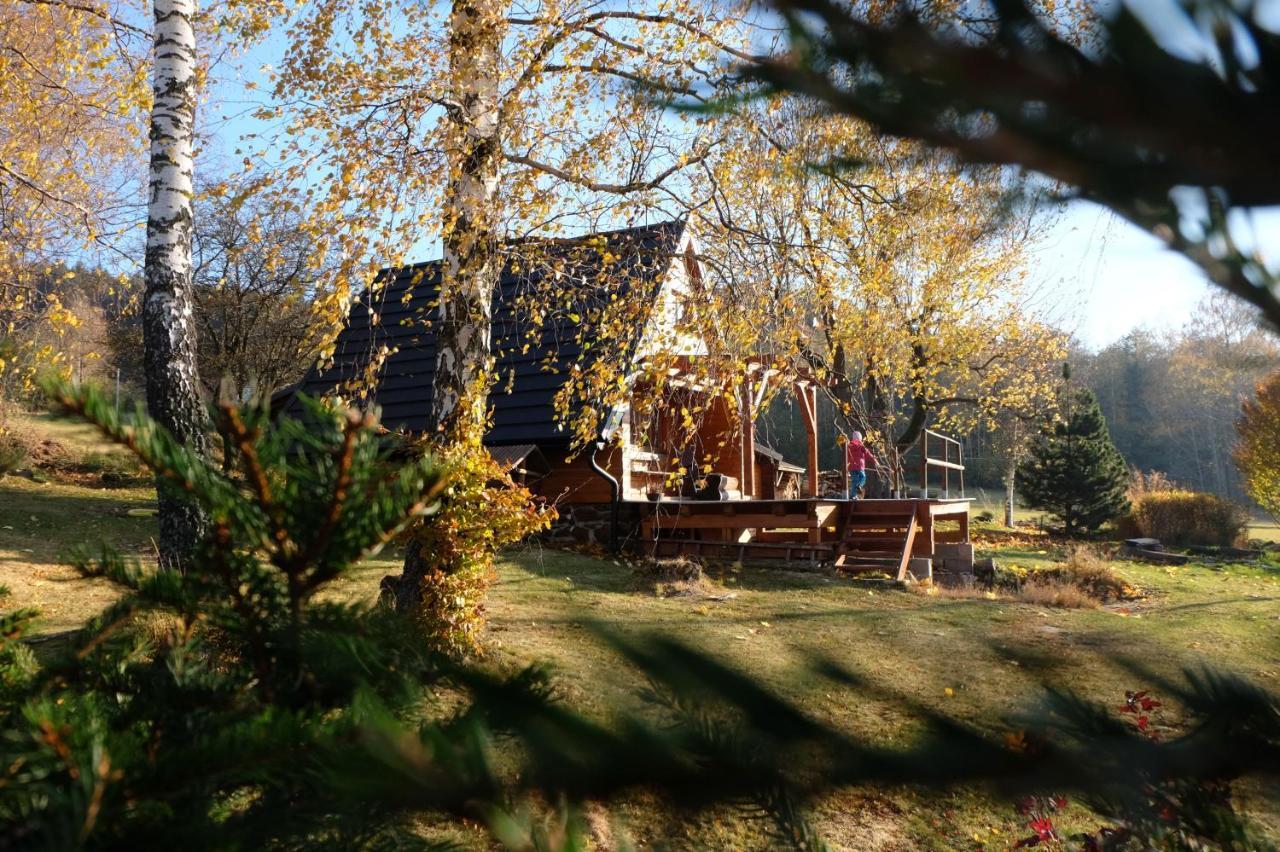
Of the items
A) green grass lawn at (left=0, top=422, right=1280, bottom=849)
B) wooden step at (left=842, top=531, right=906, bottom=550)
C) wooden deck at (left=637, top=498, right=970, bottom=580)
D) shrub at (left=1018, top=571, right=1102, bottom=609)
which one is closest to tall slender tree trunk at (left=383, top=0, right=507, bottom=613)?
green grass lawn at (left=0, top=422, right=1280, bottom=849)

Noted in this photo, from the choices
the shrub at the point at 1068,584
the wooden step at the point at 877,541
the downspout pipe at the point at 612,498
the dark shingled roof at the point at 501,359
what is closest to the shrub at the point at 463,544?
the dark shingled roof at the point at 501,359

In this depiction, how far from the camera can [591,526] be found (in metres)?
12.3

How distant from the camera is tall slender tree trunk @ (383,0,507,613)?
19.5ft

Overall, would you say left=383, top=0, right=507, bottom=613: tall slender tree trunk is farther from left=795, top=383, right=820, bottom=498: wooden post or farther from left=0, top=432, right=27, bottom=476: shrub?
left=0, top=432, right=27, bottom=476: shrub

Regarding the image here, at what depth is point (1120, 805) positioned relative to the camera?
0.66 m

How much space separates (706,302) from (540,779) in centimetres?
662

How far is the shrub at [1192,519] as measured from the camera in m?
21.9

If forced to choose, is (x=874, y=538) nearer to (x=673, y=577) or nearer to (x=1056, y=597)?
(x=1056, y=597)

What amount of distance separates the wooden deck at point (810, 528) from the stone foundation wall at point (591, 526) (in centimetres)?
17

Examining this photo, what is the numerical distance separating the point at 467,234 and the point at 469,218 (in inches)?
17.3

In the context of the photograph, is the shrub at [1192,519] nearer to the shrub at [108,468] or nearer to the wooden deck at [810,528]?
the wooden deck at [810,528]

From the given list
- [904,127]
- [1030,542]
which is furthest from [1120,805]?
[1030,542]

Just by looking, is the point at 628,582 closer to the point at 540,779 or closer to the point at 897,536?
the point at 897,536

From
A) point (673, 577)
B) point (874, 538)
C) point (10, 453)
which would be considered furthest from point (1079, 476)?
point (10, 453)
